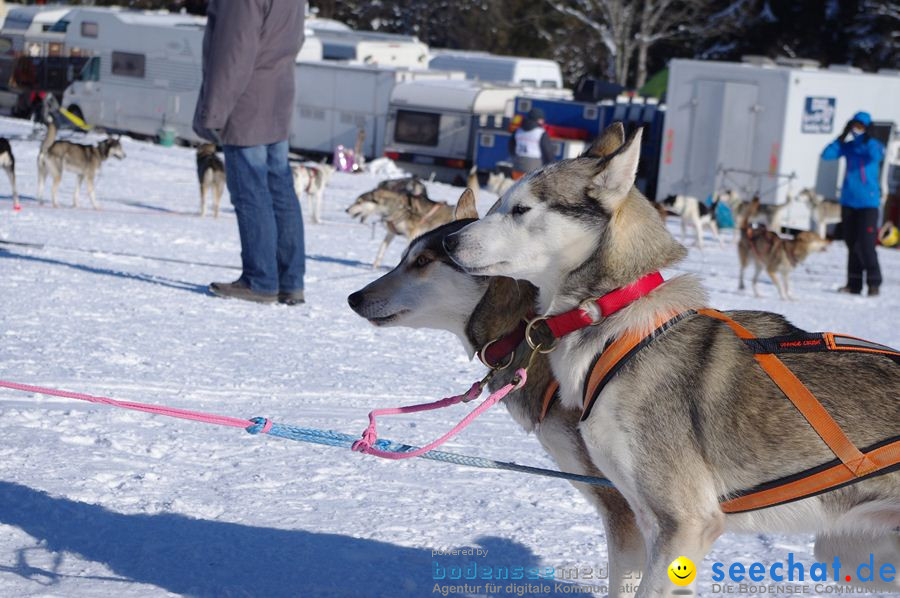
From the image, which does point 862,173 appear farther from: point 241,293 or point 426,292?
point 426,292

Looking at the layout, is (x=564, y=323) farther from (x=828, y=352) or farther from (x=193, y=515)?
(x=193, y=515)

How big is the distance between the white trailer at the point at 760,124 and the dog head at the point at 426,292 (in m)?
13.3

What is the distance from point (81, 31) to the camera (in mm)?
22562

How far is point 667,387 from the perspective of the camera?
2.18 metres

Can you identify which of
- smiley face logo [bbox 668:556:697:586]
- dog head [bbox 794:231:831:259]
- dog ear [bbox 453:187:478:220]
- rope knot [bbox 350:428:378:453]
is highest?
dog ear [bbox 453:187:478:220]

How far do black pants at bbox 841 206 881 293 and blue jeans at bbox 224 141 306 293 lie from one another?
6001mm

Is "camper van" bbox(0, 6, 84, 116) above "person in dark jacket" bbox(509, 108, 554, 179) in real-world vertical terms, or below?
above

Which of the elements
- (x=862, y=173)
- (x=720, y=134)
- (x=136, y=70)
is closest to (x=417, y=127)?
(x=720, y=134)

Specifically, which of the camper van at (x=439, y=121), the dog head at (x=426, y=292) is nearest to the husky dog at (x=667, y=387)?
the dog head at (x=426, y=292)

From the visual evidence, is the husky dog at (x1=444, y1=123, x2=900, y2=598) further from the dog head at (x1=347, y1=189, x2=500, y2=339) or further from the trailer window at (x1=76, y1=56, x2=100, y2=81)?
the trailer window at (x1=76, y1=56, x2=100, y2=81)

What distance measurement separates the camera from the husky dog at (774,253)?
31.4 feet

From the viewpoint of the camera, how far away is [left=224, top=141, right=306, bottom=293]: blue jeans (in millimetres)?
5609

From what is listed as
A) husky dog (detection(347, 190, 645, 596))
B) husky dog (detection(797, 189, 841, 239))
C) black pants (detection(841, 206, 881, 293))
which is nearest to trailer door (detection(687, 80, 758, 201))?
husky dog (detection(797, 189, 841, 239))

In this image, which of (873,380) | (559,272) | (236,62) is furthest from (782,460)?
(236,62)
